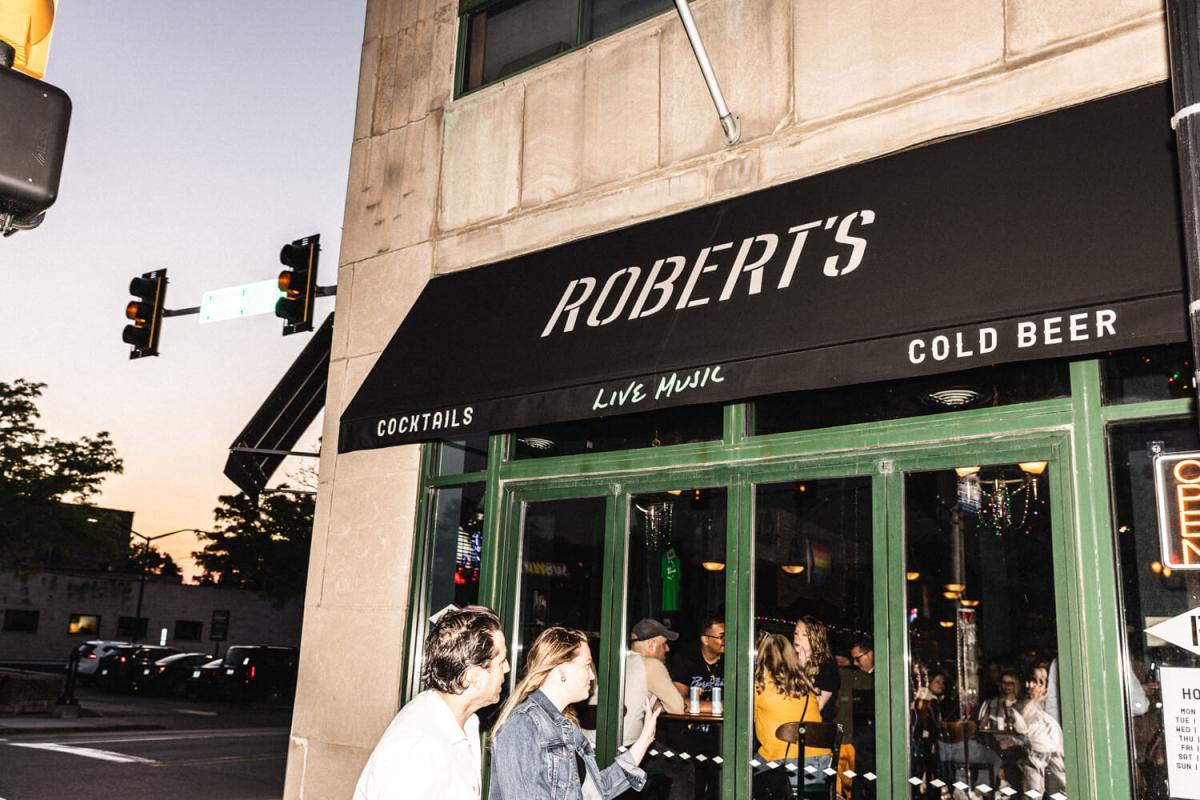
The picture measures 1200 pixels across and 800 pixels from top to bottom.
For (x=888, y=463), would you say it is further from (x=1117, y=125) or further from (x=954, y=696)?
(x=1117, y=125)

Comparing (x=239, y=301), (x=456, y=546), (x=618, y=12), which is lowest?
(x=456, y=546)

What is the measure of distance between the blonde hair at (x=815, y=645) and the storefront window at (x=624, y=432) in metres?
1.32

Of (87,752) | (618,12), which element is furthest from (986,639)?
(87,752)

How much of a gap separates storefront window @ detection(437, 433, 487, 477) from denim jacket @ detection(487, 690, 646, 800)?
352 cm

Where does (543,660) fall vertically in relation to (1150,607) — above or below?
below

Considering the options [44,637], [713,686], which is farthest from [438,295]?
[44,637]

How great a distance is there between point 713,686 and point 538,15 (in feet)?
18.2

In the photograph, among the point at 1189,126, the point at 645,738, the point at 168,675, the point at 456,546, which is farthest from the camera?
the point at 168,675

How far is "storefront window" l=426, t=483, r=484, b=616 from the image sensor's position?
7633mm

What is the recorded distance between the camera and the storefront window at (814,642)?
5512 millimetres

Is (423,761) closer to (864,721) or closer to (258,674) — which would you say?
(864,721)

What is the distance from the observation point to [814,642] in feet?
18.9

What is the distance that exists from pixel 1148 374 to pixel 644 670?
3.44 meters

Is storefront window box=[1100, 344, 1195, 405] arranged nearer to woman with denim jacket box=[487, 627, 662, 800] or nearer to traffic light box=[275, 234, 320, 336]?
woman with denim jacket box=[487, 627, 662, 800]
